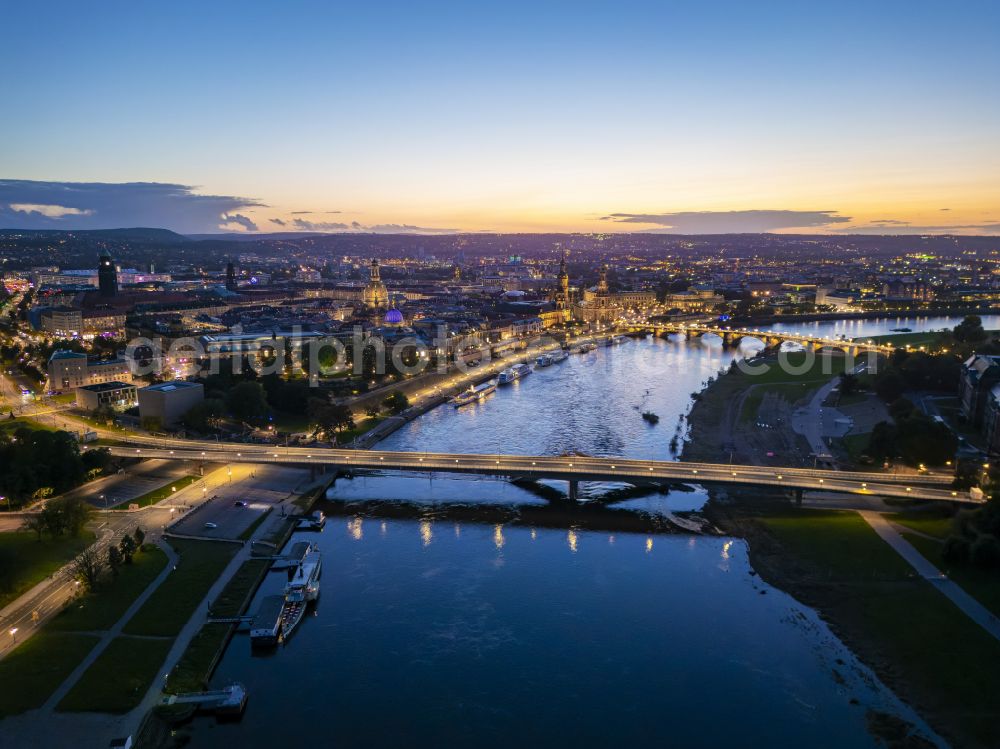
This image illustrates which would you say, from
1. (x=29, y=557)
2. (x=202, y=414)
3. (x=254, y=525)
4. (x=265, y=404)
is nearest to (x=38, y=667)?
(x=29, y=557)

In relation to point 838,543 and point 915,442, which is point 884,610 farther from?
point 915,442

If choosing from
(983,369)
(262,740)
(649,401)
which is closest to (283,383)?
(649,401)

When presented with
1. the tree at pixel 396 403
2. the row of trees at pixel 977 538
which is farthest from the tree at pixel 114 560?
the row of trees at pixel 977 538

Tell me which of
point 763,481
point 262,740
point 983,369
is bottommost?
point 262,740

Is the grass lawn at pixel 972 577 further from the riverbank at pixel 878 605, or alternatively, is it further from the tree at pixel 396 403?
the tree at pixel 396 403

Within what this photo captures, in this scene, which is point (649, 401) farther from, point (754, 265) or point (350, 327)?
point (754, 265)
